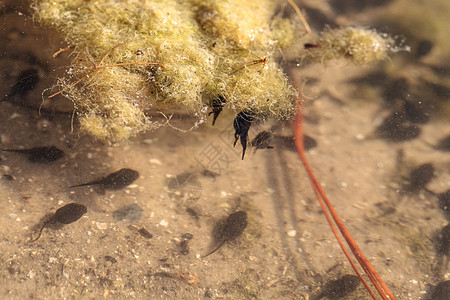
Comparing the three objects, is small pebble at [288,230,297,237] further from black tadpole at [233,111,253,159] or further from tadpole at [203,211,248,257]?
black tadpole at [233,111,253,159]

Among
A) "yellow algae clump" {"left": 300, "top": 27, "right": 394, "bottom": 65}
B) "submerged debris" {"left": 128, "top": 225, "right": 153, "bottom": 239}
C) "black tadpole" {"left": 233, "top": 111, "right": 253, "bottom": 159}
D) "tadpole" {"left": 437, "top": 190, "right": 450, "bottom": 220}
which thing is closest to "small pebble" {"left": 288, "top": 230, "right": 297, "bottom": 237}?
"black tadpole" {"left": 233, "top": 111, "right": 253, "bottom": 159}

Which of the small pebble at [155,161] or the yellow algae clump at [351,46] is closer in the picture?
the small pebble at [155,161]

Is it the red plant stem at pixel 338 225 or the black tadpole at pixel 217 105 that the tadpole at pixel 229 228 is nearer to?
the red plant stem at pixel 338 225

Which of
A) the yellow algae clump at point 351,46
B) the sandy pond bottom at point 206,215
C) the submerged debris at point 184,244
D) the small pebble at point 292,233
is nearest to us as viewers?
the sandy pond bottom at point 206,215

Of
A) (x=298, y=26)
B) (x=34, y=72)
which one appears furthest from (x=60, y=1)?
(x=298, y=26)

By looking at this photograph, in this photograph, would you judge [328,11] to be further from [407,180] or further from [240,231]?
[240,231]

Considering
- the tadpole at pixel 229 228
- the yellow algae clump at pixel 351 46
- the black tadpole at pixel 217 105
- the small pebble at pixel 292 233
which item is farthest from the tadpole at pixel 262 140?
the yellow algae clump at pixel 351 46

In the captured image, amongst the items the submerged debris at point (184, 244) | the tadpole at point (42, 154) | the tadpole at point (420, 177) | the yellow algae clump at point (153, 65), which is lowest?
the submerged debris at point (184, 244)

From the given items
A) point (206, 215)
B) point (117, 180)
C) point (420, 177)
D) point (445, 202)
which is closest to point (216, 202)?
point (206, 215)
